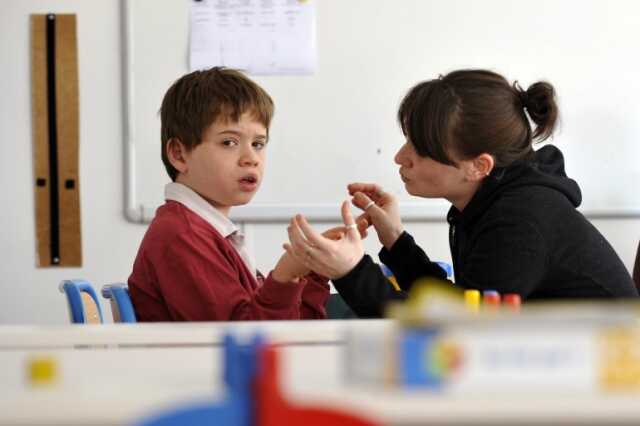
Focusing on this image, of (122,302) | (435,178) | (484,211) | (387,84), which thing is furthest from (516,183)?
(387,84)

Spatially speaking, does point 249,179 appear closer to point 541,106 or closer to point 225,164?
point 225,164

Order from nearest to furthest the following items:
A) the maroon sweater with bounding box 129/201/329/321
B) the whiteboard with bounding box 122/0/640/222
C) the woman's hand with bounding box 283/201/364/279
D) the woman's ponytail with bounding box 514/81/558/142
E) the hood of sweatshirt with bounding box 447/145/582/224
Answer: the woman's hand with bounding box 283/201/364/279 → the maroon sweater with bounding box 129/201/329/321 → the hood of sweatshirt with bounding box 447/145/582/224 → the woman's ponytail with bounding box 514/81/558/142 → the whiteboard with bounding box 122/0/640/222

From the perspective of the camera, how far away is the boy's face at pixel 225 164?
6.51 ft

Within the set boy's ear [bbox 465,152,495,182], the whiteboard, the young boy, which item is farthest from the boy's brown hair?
the whiteboard

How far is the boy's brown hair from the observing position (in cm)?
201

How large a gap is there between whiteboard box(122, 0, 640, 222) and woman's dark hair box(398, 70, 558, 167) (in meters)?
1.37

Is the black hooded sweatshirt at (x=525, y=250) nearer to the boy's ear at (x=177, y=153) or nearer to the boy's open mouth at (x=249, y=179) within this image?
the boy's open mouth at (x=249, y=179)

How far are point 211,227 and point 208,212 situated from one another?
48 millimetres

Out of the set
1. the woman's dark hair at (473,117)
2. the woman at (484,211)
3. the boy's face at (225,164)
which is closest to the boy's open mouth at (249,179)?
the boy's face at (225,164)

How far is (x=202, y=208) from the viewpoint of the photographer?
190cm

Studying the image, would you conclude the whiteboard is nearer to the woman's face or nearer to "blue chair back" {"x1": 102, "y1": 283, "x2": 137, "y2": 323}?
the woman's face

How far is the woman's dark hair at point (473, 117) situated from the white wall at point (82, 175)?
4.60ft

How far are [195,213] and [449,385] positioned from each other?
129 centimetres

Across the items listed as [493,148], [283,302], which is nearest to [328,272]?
[283,302]
